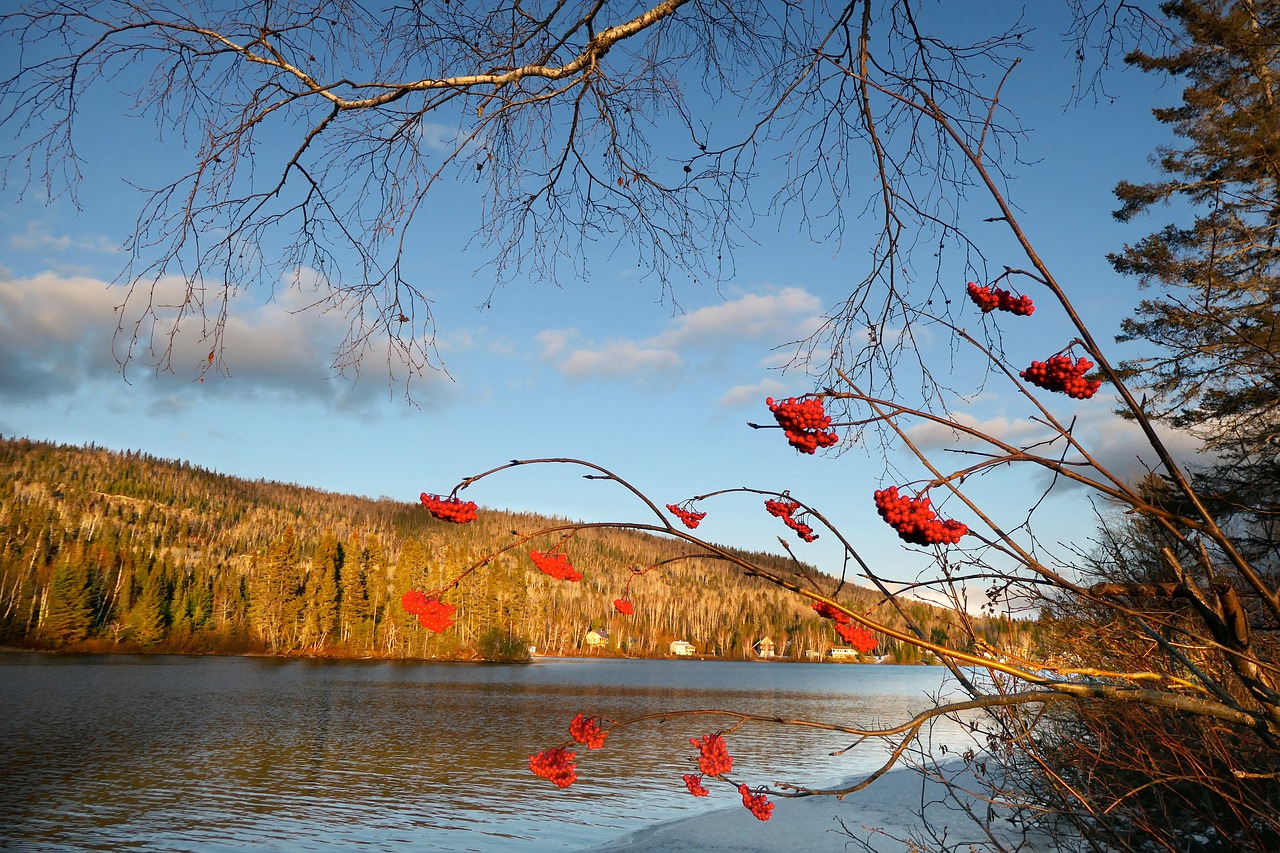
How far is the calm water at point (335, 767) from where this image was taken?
Result: 1345 centimetres

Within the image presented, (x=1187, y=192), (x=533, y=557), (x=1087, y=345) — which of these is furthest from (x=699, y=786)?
(x=1187, y=192)

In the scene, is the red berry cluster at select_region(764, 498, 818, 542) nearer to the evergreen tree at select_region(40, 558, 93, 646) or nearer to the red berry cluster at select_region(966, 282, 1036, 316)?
the red berry cluster at select_region(966, 282, 1036, 316)

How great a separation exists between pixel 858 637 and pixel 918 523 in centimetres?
75

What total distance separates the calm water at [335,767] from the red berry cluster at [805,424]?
4.95 meters

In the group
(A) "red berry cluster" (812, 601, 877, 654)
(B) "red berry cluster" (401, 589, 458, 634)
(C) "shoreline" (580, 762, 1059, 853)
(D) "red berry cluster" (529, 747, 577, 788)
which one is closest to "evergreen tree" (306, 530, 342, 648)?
(C) "shoreline" (580, 762, 1059, 853)

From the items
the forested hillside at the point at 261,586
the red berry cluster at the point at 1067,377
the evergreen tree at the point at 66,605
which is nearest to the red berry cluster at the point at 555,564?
the red berry cluster at the point at 1067,377

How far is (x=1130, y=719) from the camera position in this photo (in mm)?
5492

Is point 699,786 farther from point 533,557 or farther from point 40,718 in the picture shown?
point 40,718

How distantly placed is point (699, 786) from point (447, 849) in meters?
12.4

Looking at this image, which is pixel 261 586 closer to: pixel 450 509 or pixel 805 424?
pixel 450 509

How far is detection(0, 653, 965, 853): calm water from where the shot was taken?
13.5m

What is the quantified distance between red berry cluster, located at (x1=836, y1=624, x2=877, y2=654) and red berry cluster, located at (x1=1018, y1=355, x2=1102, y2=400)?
0.71m

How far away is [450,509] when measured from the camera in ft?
6.04

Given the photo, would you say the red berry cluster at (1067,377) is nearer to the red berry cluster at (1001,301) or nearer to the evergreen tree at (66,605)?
the red berry cluster at (1001,301)
